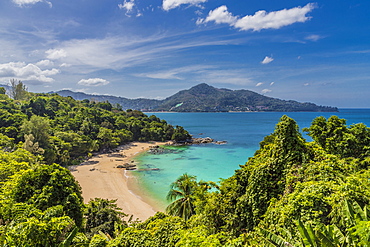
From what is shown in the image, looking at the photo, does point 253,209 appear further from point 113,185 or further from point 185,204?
point 113,185

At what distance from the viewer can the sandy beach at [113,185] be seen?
966 inches

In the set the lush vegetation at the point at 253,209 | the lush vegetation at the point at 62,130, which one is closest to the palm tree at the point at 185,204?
the lush vegetation at the point at 253,209

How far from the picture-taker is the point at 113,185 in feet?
102

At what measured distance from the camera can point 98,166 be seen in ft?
133

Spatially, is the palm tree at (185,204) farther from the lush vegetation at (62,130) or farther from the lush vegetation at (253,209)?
the lush vegetation at (62,130)

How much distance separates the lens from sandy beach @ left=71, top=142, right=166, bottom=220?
24.5 meters

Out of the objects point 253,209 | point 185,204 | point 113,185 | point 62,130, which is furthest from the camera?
point 62,130

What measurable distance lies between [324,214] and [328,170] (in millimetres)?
2167

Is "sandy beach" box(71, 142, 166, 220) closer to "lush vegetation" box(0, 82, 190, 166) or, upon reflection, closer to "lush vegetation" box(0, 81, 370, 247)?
"lush vegetation" box(0, 82, 190, 166)

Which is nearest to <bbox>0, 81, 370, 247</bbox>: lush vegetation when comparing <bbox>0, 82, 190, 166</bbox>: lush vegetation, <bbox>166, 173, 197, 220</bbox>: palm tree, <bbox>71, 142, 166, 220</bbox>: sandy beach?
<bbox>166, 173, 197, 220</bbox>: palm tree

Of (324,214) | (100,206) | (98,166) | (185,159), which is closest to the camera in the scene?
(324,214)

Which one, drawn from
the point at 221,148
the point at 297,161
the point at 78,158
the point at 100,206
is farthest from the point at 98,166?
the point at 297,161

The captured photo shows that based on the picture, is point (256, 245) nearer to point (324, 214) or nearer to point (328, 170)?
point (324, 214)

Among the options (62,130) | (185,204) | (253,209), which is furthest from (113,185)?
(62,130)
